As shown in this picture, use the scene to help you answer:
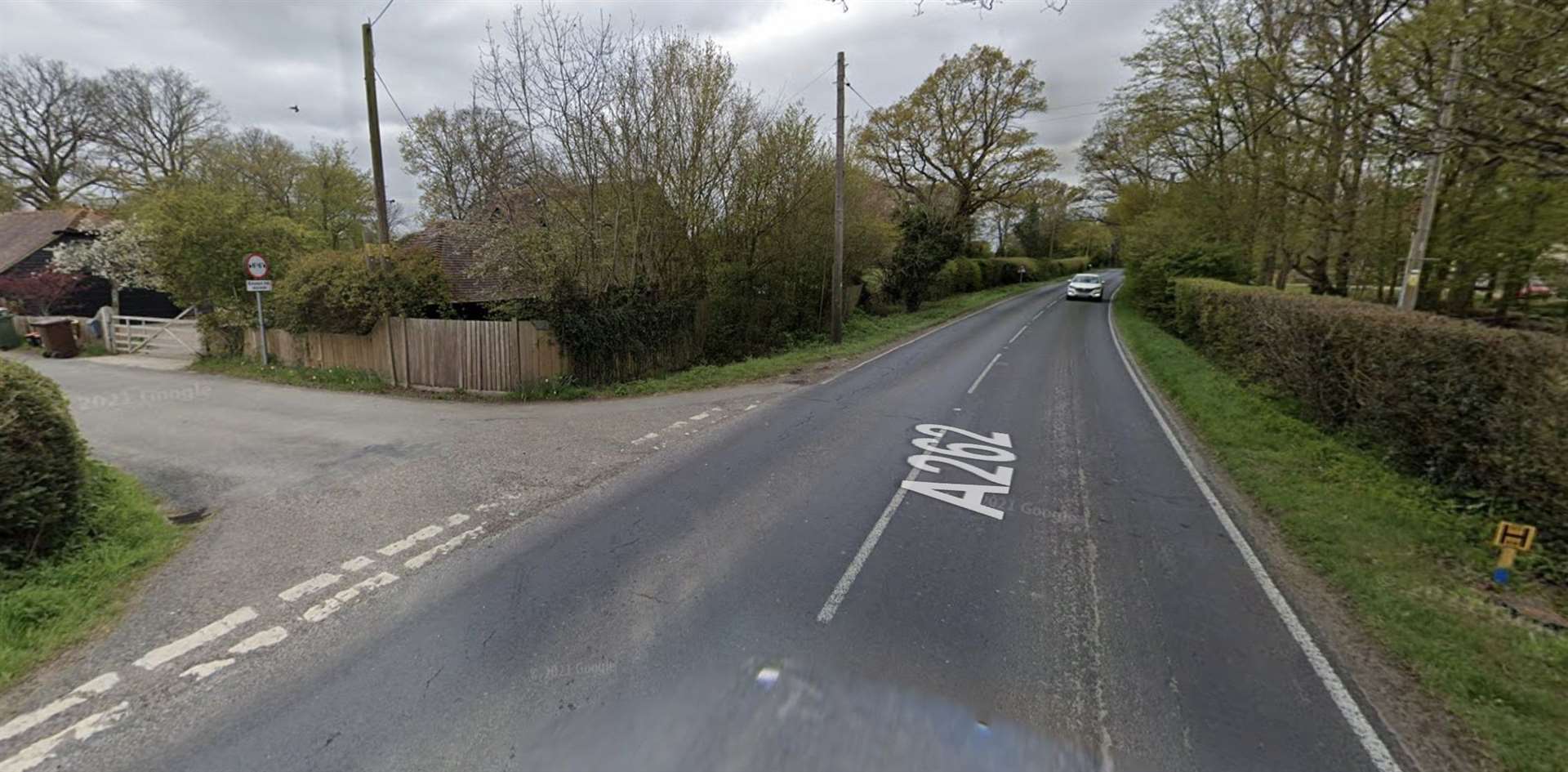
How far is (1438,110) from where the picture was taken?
623cm

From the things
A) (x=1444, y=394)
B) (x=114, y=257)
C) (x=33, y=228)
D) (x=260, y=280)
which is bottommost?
(x=1444, y=394)

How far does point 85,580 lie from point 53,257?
94.3 ft

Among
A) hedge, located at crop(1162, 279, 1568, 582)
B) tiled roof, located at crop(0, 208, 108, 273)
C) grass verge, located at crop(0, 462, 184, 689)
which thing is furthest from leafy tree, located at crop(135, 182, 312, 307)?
hedge, located at crop(1162, 279, 1568, 582)

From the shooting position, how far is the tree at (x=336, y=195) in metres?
31.9

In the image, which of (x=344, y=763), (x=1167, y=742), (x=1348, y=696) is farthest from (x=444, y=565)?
(x=1348, y=696)

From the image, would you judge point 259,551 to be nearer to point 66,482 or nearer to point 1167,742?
point 66,482

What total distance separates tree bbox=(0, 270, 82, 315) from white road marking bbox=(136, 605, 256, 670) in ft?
91.5

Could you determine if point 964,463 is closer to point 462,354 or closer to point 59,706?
point 59,706

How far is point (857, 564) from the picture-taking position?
4363 millimetres

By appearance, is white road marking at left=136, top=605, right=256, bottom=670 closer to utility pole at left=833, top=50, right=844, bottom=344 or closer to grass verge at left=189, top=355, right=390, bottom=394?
grass verge at left=189, top=355, right=390, bottom=394

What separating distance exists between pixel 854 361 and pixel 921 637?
10.7 metres

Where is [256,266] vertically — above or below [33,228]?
below

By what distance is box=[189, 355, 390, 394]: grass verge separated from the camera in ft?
39.0

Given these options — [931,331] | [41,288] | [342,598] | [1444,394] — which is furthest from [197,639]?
[41,288]
